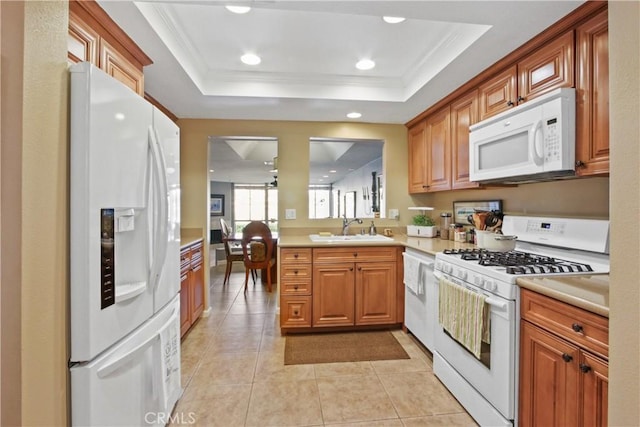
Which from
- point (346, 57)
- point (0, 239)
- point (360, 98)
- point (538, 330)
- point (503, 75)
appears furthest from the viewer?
point (360, 98)

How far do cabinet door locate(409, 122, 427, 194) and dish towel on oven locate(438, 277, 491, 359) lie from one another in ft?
4.98

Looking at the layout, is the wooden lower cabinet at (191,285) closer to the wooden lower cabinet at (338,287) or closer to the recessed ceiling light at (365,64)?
Result: the wooden lower cabinet at (338,287)

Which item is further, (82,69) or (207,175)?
(207,175)

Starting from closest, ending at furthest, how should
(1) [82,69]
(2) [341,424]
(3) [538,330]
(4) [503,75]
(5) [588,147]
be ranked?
(1) [82,69], (3) [538,330], (5) [588,147], (2) [341,424], (4) [503,75]

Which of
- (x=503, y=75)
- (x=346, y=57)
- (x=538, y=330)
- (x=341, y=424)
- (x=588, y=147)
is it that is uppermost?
(x=346, y=57)

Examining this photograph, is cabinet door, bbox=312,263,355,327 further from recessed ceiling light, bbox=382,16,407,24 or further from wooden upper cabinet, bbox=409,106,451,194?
recessed ceiling light, bbox=382,16,407,24

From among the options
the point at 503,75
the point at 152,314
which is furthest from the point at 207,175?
the point at 503,75

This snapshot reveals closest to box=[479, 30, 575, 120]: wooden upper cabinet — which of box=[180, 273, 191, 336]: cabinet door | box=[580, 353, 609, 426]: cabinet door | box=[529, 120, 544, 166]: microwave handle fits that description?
box=[529, 120, 544, 166]: microwave handle

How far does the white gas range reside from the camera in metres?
1.42

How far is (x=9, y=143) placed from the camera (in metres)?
0.79

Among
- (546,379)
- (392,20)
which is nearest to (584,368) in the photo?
(546,379)

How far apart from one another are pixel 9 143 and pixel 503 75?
2583 mm

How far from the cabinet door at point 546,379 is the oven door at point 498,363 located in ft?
0.15

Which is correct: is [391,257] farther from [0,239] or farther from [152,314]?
[0,239]
